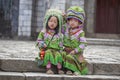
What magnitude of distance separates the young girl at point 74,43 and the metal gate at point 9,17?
9418mm

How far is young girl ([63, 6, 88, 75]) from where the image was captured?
21.5 ft

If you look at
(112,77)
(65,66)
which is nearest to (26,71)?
(65,66)

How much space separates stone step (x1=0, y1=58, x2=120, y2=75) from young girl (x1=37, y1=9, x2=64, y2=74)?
27 centimetres

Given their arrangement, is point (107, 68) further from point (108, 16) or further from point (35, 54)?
point (108, 16)

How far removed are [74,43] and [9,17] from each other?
977 cm

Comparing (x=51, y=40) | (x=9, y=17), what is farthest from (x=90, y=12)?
(x=51, y=40)

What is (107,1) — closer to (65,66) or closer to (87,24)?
(87,24)

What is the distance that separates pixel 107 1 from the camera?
631 inches

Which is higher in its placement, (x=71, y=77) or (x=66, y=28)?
(x=66, y=28)

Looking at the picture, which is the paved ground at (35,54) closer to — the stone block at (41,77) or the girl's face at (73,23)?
the girl's face at (73,23)

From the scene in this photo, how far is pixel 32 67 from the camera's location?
22.2ft

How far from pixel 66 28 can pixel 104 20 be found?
9.66m

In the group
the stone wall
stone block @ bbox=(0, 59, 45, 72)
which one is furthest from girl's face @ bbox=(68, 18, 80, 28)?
the stone wall

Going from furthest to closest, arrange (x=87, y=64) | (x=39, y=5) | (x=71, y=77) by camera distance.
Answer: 1. (x=39, y=5)
2. (x=87, y=64)
3. (x=71, y=77)
